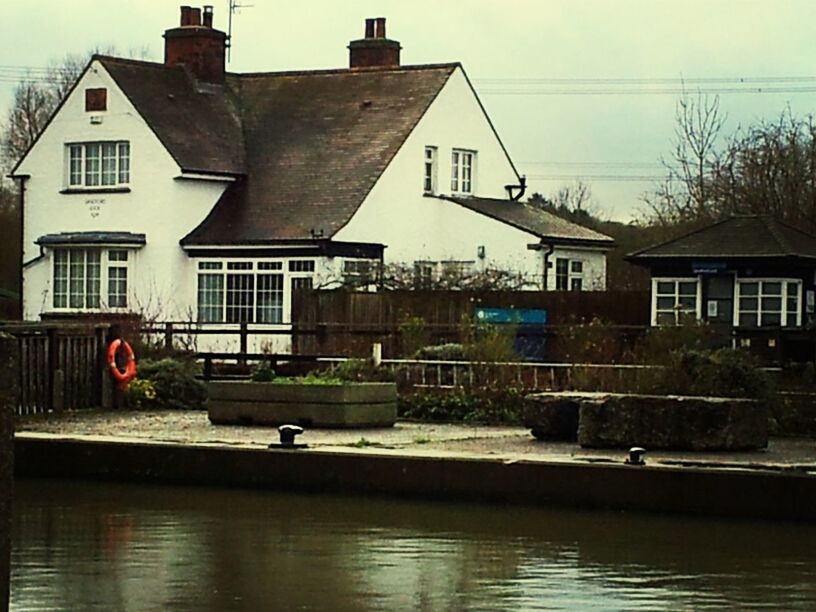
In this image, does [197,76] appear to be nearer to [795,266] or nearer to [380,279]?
[380,279]

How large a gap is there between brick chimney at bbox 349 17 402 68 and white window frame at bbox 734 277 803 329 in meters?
19.4

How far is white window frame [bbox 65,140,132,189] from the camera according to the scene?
53156 mm

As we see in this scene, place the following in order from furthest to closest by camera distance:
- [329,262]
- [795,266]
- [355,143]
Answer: [355,143] < [329,262] < [795,266]

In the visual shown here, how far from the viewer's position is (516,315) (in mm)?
42594

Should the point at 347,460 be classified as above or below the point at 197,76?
below

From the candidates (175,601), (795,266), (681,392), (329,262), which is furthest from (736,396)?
(329,262)

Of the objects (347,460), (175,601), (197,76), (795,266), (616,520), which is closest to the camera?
(175,601)

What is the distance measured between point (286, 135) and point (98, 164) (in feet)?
17.2

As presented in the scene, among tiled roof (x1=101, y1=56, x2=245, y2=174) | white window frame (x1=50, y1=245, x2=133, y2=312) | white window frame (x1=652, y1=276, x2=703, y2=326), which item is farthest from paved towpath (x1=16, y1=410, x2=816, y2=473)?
tiled roof (x1=101, y1=56, x2=245, y2=174)

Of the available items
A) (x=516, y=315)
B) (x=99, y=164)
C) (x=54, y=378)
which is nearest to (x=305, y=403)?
(x=54, y=378)

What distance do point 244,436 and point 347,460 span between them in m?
3.64

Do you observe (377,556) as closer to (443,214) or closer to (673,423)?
(673,423)

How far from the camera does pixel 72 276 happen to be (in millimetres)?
53344

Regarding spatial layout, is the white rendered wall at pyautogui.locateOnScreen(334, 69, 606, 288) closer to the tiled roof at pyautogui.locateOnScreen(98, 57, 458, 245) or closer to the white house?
the white house
